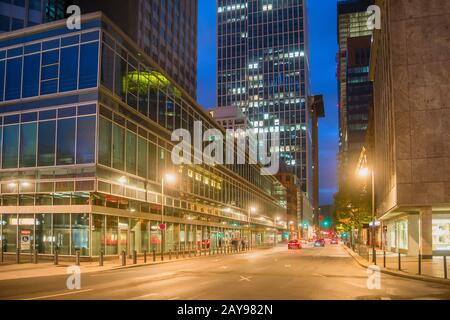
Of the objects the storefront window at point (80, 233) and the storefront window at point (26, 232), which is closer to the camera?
the storefront window at point (80, 233)

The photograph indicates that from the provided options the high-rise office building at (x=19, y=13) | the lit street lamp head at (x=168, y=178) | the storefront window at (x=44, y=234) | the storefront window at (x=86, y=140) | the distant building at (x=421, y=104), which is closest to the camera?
the distant building at (x=421, y=104)

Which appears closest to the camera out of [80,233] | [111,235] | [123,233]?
[80,233]

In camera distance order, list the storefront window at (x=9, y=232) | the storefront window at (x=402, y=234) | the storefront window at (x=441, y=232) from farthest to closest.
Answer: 1. the storefront window at (x=402, y=234)
2. the storefront window at (x=441, y=232)
3. the storefront window at (x=9, y=232)

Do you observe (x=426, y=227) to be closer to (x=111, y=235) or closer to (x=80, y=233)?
(x=111, y=235)

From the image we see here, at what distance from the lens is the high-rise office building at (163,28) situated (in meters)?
85.8

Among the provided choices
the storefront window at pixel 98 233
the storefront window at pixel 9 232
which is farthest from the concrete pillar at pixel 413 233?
the storefront window at pixel 9 232

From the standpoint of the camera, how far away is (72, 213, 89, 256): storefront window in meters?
38.0

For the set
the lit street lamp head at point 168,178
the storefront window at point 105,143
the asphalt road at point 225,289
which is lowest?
the asphalt road at point 225,289

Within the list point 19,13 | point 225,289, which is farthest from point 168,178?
point 19,13

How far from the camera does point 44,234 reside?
3922 cm

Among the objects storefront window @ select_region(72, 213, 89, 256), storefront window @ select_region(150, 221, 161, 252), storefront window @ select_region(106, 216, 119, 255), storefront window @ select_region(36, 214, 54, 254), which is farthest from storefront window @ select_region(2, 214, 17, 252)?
storefront window @ select_region(150, 221, 161, 252)

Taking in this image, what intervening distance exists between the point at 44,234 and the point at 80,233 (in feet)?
10.5

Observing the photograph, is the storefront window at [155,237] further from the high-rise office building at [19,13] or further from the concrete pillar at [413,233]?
the high-rise office building at [19,13]

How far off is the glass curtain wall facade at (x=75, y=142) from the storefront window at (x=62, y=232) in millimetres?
76
